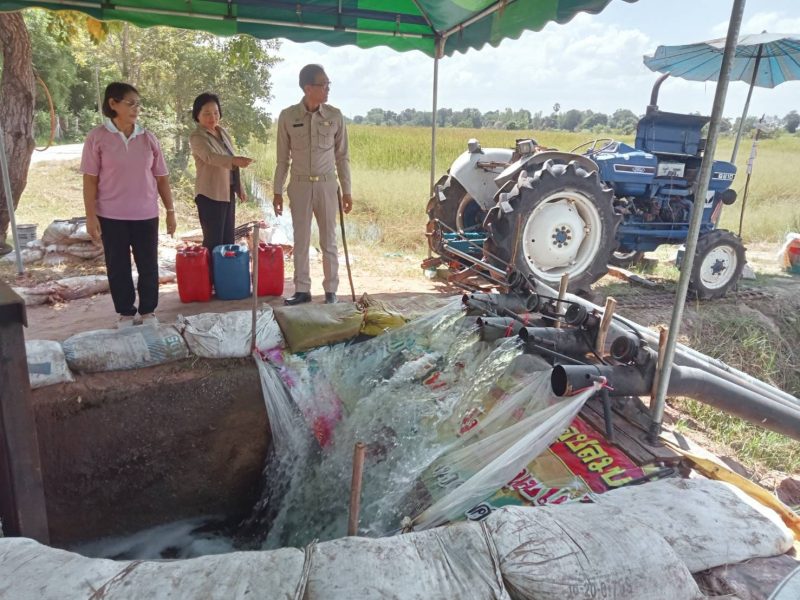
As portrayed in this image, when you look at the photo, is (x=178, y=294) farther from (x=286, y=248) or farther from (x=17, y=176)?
(x=17, y=176)

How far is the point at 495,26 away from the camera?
163 inches

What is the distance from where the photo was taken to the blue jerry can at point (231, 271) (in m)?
4.02

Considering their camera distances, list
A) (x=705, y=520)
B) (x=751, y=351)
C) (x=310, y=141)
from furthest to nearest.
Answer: (x=751, y=351), (x=310, y=141), (x=705, y=520)

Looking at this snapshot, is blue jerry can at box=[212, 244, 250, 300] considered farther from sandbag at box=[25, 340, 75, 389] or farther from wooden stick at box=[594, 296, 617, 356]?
wooden stick at box=[594, 296, 617, 356]

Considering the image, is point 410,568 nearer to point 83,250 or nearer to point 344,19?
point 344,19

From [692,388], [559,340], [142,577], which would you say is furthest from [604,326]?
[142,577]

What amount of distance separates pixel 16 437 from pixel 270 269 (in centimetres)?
250

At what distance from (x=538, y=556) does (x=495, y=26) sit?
394 centimetres

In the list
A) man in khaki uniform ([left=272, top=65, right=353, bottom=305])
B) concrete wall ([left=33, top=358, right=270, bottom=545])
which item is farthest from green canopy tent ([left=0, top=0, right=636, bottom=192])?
concrete wall ([left=33, top=358, right=270, bottom=545])

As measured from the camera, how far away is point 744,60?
6.48 m

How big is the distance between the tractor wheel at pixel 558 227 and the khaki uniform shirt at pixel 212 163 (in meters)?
2.08

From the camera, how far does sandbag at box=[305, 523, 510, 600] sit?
1333mm

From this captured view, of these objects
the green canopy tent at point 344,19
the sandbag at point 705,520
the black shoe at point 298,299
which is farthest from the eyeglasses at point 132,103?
the sandbag at point 705,520

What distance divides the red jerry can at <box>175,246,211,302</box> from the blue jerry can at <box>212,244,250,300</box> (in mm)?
72
